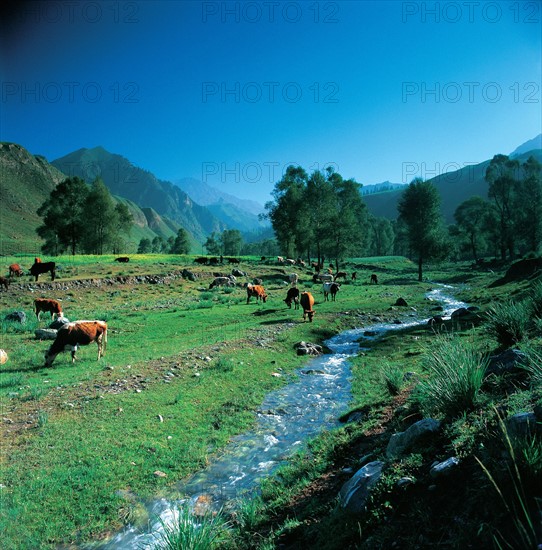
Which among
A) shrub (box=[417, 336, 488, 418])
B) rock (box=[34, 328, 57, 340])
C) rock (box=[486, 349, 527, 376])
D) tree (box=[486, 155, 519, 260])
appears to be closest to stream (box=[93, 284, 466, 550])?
shrub (box=[417, 336, 488, 418])

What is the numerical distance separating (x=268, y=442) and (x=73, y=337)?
34.7 feet

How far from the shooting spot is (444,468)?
158 inches

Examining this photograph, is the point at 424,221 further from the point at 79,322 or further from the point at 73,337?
the point at 73,337

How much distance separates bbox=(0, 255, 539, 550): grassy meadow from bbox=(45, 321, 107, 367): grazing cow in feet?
2.04

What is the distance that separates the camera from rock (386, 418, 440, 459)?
5.16 metres

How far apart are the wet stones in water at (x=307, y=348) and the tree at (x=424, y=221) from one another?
40.7m

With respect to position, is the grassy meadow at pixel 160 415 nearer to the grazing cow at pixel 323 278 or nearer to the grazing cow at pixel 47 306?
the grazing cow at pixel 47 306

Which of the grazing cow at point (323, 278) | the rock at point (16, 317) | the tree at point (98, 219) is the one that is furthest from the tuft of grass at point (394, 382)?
the tree at point (98, 219)

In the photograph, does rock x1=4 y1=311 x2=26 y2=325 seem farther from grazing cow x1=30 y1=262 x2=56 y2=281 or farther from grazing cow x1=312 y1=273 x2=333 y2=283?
grazing cow x1=312 y1=273 x2=333 y2=283

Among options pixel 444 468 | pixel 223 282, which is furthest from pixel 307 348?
pixel 223 282

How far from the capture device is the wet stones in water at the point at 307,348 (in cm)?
1708

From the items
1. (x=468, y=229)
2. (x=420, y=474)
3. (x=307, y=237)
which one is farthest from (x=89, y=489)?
(x=468, y=229)

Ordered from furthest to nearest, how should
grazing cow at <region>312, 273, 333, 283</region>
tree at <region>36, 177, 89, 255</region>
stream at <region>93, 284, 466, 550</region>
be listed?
tree at <region>36, 177, 89, 255</region>
grazing cow at <region>312, 273, 333, 283</region>
stream at <region>93, 284, 466, 550</region>

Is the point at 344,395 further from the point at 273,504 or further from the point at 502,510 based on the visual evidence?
the point at 502,510
